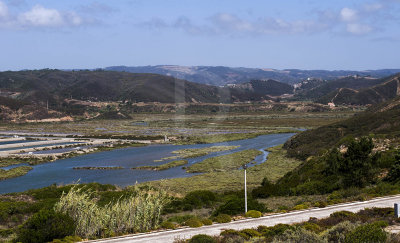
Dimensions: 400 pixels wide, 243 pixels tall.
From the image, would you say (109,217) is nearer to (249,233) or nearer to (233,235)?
(233,235)

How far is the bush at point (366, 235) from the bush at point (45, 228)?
11.5 m

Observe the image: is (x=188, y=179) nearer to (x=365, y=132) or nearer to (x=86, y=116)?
(x=365, y=132)

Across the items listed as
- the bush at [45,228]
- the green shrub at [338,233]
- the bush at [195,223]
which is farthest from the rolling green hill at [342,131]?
the bush at [45,228]

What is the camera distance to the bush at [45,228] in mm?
17156

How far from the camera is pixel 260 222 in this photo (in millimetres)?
19656

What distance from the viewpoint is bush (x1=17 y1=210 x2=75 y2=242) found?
675 inches

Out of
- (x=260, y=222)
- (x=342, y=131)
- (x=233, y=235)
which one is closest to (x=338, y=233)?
(x=233, y=235)

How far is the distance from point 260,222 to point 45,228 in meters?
9.58

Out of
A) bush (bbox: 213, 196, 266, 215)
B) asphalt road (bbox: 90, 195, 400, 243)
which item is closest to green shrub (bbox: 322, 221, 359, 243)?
asphalt road (bbox: 90, 195, 400, 243)

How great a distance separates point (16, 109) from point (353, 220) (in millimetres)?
144082

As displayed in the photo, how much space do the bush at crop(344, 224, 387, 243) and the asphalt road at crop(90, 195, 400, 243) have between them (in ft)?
19.7

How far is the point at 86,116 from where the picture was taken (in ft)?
532

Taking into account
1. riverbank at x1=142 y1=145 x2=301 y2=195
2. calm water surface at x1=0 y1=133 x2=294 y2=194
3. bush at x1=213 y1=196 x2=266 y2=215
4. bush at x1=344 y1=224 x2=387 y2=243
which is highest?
bush at x1=344 y1=224 x2=387 y2=243

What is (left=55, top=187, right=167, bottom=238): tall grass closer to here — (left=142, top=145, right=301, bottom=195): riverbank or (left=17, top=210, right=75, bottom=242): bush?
(left=17, top=210, right=75, bottom=242): bush
